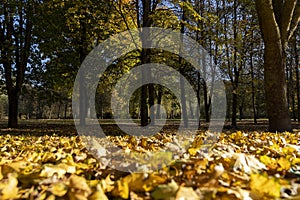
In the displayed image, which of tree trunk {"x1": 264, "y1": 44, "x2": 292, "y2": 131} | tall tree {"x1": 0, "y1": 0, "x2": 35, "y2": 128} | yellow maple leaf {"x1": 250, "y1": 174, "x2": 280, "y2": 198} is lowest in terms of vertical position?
yellow maple leaf {"x1": 250, "y1": 174, "x2": 280, "y2": 198}

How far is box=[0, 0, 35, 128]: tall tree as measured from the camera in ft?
54.9

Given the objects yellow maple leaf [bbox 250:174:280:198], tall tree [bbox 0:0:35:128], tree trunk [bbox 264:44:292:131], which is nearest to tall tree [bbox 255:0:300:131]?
tree trunk [bbox 264:44:292:131]

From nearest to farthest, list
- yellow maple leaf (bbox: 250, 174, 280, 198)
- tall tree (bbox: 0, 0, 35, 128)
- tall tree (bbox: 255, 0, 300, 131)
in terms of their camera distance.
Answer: yellow maple leaf (bbox: 250, 174, 280, 198)
tall tree (bbox: 255, 0, 300, 131)
tall tree (bbox: 0, 0, 35, 128)

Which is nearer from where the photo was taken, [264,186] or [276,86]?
[264,186]

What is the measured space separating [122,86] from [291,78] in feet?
59.9

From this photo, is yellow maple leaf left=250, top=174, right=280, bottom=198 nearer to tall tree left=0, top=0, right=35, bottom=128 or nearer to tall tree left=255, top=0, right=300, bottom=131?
tall tree left=255, top=0, right=300, bottom=131

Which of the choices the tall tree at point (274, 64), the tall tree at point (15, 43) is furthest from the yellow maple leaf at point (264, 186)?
the tall tree at point (15, 43)

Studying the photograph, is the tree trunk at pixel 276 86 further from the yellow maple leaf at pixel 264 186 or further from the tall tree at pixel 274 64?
the yellow maple leaf at pixel 264 186

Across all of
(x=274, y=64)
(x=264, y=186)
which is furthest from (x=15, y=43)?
(x=264, y=186)

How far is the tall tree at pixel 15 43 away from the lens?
1673 centimetres

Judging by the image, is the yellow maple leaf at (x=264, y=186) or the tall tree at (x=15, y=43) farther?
the tall tree at (x=15, y=43)

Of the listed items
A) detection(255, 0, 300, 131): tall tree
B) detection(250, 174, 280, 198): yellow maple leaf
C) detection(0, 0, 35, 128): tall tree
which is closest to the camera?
detection(250, 174, 280, 198): yellow maple leaf

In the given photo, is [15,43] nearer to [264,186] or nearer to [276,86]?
[276,86]

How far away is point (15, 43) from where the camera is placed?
58.7 ft
